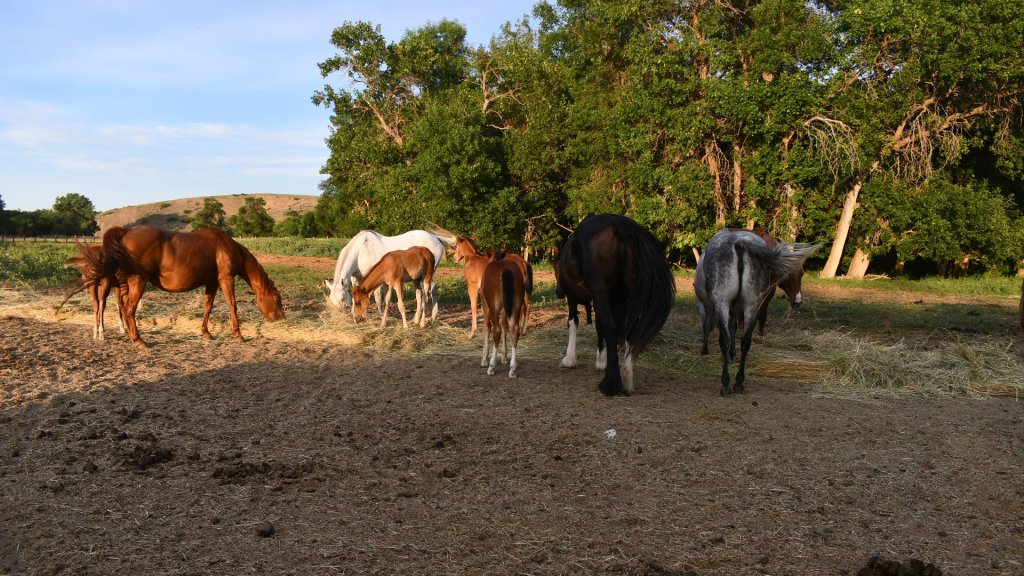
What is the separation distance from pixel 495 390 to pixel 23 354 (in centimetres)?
652

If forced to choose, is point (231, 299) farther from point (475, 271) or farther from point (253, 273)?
point (475, 271)

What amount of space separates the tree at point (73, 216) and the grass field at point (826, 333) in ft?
205

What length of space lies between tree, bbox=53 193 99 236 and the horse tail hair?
262 feet

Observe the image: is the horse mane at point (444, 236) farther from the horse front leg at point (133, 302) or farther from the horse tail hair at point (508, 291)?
the horse tail hair at point (508, 291)

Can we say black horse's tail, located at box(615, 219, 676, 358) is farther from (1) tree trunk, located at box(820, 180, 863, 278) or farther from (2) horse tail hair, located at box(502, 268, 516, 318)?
(1) tree trunk, located at box(820, 180, 863, 278)

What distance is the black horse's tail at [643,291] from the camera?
6.89 metres

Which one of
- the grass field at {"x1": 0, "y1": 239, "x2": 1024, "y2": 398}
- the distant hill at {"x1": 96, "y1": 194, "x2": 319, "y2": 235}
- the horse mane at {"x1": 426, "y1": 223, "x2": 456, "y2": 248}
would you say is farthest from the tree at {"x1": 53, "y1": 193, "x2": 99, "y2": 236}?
the horse mane at {"x1": 426, "y1": 223, "x2": 456, "y2": 248}

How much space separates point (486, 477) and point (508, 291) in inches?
130

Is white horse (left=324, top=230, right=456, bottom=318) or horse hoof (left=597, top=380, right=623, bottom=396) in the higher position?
white horse (left=324, top=230, right=456, bottom=318)

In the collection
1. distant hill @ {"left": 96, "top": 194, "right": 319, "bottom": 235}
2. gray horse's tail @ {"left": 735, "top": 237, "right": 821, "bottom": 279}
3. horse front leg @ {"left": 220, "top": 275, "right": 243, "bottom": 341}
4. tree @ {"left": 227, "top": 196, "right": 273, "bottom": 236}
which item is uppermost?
distant hill @ {"left": 96, "top": 194, "right": 319, "bottom": 235}

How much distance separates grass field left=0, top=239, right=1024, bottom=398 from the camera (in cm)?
782

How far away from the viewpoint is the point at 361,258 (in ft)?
42.7

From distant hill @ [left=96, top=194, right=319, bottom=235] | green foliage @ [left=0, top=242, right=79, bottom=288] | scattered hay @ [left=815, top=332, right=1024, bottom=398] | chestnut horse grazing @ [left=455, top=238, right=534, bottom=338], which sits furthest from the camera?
distant hill @ [left=96, top=194, right=319, bottom=235]

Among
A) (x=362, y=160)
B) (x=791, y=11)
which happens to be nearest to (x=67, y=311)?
(x=791, y=11)
